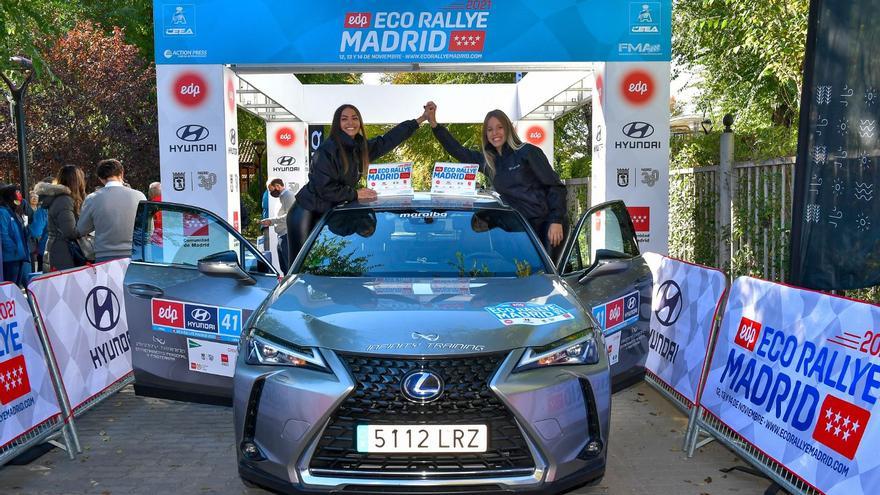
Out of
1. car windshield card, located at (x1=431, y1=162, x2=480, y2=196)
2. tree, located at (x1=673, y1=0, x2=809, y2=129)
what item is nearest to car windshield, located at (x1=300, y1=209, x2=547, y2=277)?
car windshield card, located at (x1=431, y1=162, x2=480, y2=196)

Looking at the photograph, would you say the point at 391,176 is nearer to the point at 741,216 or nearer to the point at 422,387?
the point at 422,387

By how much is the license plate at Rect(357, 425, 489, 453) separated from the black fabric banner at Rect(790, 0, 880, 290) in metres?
3.46

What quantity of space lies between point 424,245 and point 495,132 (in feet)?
8.57

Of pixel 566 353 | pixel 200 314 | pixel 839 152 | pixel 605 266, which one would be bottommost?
pixel 200 314

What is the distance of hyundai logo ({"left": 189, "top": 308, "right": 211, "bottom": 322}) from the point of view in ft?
17.2

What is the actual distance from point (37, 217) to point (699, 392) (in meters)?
9.55

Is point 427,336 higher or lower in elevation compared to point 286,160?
lower

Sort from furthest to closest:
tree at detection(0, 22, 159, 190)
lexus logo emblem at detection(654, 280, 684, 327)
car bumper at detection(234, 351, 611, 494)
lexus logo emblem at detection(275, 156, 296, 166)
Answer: tree at detection(0, 22, 159, 190)
lexus logo emblem at detection(275, 156, 296, 166)
lexus logo emblem at detection(654, 280, 684, 327)
car bumper at detection(234, 351, 611, 494)

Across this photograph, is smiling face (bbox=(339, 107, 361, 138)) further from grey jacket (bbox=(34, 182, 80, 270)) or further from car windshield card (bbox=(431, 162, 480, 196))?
grey jacket (bbox=(34, 182, 80, 270))

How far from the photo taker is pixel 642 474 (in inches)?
181

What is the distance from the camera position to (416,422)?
3.34 m

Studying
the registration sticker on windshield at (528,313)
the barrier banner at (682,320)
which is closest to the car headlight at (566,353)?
the registration sticker on windshield at (528,313)

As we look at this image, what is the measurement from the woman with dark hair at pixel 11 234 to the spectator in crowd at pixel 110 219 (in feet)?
8.79

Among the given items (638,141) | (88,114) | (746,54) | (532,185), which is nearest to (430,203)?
(532,185)
